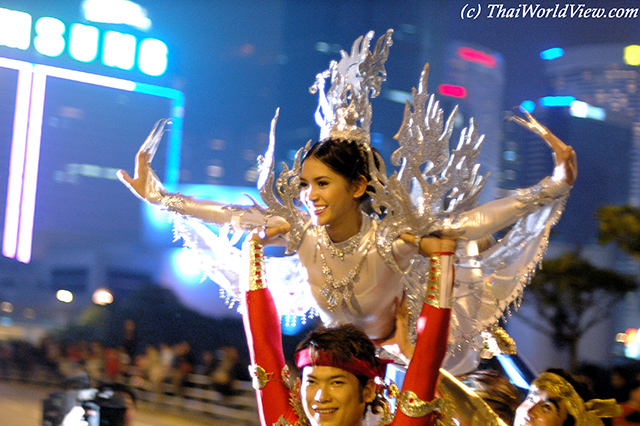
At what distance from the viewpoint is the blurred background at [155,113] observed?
10.8 ft

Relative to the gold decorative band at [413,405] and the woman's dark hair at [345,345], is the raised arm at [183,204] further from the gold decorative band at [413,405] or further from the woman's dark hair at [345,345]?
the gold decorative band at [413,405]

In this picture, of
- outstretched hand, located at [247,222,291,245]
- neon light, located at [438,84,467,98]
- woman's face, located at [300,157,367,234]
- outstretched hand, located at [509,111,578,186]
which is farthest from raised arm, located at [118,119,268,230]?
neon light, located at [438,84,467,98]

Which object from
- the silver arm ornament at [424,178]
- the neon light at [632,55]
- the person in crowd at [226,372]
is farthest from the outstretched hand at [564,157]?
the person in crowd at [226,372]

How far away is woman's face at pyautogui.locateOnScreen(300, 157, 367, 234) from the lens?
57.3 inches

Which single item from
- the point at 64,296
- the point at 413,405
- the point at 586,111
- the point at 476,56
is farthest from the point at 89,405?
the point at 586,111

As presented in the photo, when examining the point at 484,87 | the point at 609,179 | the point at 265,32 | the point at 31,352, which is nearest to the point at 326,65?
the point at 265,32

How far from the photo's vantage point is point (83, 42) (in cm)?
351

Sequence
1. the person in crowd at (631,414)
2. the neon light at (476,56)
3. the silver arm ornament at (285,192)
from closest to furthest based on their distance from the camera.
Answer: the silver arm ornament at (285,192), the person in crowd at (631,414), the neon light at (476,56)

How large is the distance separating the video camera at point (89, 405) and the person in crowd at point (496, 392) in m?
1.84

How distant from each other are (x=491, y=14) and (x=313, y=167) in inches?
79.4

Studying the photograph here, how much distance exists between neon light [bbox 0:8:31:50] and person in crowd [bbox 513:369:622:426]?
3237 mm

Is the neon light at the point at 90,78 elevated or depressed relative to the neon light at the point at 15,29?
depressed

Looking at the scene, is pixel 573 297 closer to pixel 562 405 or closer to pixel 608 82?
pixel 608 82

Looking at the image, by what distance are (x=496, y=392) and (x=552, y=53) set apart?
1.83m
